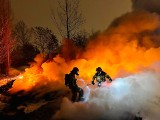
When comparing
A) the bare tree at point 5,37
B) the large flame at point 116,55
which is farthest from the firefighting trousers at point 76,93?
the bare tree at point 5,37

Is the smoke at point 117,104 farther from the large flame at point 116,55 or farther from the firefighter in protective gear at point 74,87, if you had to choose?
the large flame at point 116,55

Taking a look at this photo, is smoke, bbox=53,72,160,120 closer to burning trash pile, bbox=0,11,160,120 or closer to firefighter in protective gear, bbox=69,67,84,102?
burning trash pile, bbox=0,11,160,120

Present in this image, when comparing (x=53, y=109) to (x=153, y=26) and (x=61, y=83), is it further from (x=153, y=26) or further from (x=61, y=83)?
(x=153, y=26)

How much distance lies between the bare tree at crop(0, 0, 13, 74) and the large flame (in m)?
6.09

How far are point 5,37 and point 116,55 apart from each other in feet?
38.9

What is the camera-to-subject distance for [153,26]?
1149 inches

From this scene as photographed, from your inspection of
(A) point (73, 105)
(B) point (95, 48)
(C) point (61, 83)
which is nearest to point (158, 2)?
(B) point (95, 48)

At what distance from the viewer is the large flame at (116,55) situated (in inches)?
1049

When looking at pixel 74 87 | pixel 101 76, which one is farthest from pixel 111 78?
pixel 74 87

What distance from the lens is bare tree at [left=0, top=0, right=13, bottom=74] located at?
3412cm

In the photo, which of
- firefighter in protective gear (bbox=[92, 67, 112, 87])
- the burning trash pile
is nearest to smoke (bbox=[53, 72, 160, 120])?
the burning trash pile

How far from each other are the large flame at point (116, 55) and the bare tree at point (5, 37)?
609 cm

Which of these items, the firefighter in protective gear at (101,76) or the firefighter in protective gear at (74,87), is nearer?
the firefighter in protective gear at (74,87)

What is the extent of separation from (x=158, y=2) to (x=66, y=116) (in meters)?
13.9
